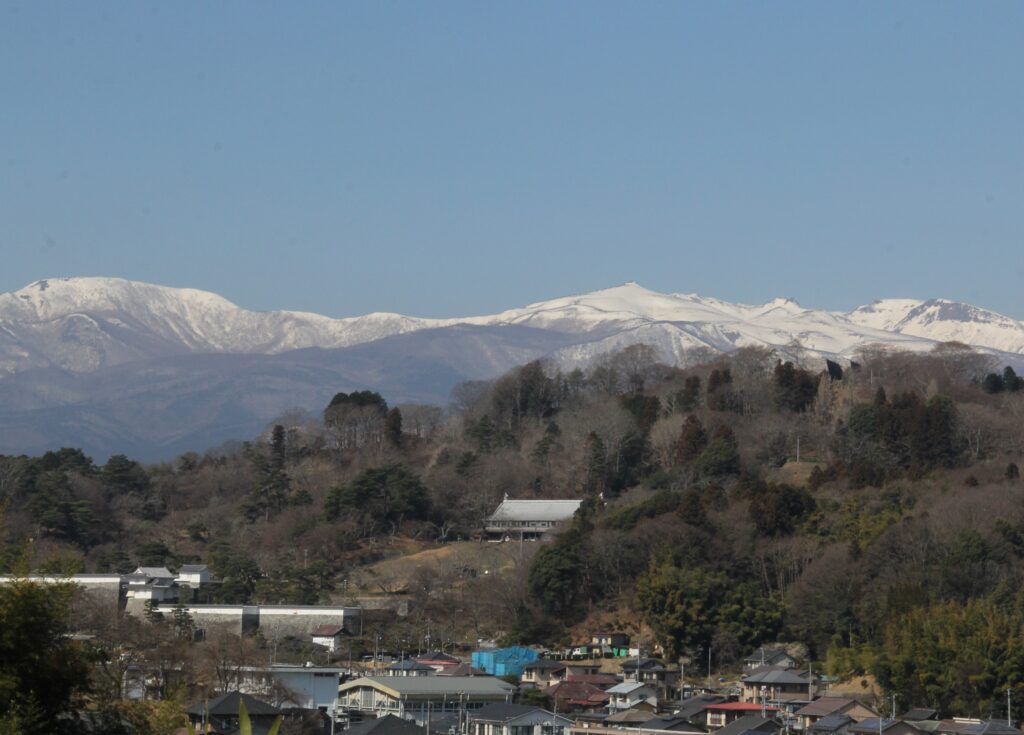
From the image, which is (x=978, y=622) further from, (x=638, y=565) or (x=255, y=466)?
(x=255, y=466)

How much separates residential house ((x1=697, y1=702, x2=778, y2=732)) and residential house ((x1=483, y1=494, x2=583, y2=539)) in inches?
671

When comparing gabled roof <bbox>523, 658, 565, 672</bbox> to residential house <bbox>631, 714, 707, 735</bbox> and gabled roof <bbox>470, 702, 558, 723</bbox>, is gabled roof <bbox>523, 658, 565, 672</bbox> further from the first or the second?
residential house <bbox>631, 714, 707, 735</bbox>

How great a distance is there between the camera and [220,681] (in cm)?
3484

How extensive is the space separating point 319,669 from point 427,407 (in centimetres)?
3324

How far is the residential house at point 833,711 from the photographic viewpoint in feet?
113

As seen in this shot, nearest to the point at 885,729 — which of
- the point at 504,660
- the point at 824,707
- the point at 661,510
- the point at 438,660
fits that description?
the point at 824,707

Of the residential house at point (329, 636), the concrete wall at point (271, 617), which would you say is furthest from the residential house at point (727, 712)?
the concrete wall at point (271, 617)

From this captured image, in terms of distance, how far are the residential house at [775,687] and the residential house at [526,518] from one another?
1487 centimetres

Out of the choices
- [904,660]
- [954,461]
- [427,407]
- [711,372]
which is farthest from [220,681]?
[427,407]

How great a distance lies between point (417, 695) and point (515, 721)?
8.30 feet

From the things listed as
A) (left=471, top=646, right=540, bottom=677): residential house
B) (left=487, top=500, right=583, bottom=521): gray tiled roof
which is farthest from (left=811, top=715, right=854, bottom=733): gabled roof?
(left=487, top=500, right=583, bottom=521): gray tiled roof

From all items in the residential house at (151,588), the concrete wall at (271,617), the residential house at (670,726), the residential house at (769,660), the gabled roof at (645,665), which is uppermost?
the residential house at (151,588)

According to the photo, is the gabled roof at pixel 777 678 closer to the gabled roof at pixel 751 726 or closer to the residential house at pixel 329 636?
the gabled roof at pixel 751 726

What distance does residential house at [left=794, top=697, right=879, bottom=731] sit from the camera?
3453 centimetres
